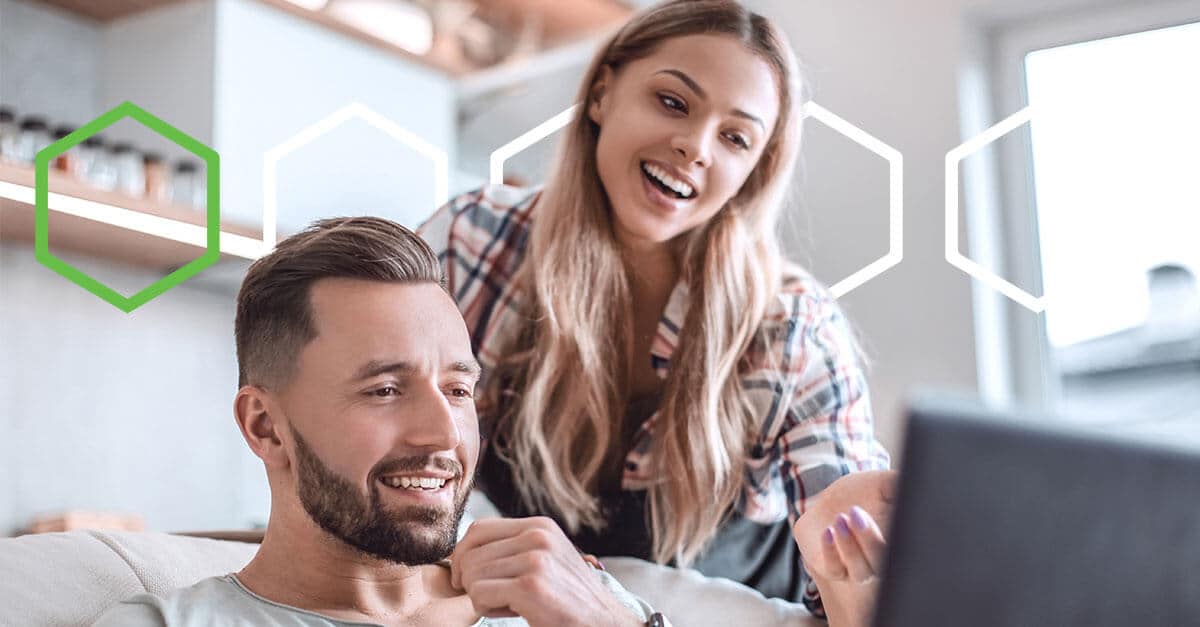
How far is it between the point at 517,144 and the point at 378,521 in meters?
2.38

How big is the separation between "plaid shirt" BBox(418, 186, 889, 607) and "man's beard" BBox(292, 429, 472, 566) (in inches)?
22.9

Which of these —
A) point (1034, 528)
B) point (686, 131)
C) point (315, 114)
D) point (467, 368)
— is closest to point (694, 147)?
point (686, 131)

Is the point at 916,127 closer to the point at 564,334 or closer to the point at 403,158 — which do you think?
the point at 403,158

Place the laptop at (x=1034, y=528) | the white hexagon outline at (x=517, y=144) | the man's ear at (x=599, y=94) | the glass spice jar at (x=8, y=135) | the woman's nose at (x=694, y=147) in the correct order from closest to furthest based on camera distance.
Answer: the laptop at (x=1034, y=528) < the woman's nose at (x=694, y=147) < the man's ear at (x=599, y=94) < the glass spice jar at (x=8, y=135) < the white hexagon outline at (x=517, y=144)

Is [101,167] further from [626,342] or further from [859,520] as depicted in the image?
[859,520]

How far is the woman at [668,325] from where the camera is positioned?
1739mm

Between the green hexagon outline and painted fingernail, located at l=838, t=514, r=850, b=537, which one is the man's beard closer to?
painted fingernail, located at l=838, t=514, r=850, b=537

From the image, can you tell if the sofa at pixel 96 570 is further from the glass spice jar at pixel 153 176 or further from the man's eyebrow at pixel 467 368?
the glass spice jar at pixel 153 176

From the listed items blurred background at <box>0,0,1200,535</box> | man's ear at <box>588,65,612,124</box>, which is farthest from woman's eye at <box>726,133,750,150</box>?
blurred background at <box>0,0,1200,535</box>

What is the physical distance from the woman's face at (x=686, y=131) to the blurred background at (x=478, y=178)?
945mm

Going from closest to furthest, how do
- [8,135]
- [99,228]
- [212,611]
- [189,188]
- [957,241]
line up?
[212,611] → [8,135] → [99,228] → [189,188] → [957,241]

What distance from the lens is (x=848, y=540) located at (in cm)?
107

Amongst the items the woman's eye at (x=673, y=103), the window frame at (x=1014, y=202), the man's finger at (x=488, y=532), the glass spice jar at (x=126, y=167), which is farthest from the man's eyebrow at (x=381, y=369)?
the window frame at (x=1014, y=202)

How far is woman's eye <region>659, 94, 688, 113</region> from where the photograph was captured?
175 centimetres
